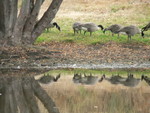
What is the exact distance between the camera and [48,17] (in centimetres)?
1966

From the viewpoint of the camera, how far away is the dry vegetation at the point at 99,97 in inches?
414

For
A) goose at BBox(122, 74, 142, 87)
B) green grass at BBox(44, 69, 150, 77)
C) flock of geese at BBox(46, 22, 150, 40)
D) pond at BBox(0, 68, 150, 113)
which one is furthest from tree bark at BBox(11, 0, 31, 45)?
goose at BBox(122, 74, 142, 87)

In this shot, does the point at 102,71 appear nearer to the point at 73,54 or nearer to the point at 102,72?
the point at 102,72

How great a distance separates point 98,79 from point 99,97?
300 cm

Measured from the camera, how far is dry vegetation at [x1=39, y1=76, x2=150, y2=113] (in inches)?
414

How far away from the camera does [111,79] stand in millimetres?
14852

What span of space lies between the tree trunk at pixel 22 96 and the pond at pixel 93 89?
14cm

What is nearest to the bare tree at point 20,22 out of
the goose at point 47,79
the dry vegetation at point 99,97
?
the goose at point 47,79

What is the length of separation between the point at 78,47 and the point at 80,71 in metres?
5.11

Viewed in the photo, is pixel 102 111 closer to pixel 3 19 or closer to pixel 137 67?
pixel 137 67

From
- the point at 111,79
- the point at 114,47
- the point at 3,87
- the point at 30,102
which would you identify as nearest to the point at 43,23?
the point at 114,47

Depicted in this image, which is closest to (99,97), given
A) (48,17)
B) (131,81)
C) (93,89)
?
(93,89)

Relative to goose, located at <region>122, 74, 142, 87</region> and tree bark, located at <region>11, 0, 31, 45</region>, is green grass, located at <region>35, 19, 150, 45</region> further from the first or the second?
goose, located at <region>122, 74, 142, 87</region>

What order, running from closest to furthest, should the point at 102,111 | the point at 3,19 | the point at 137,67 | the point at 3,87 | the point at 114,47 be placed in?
1. the point at 102,111
2. the point at 3,87
3. the point at 137,67
4. the point at 3,19
5. the point at 114,47
